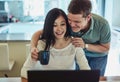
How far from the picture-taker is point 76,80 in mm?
1030

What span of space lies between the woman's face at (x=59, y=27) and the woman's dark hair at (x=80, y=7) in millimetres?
93

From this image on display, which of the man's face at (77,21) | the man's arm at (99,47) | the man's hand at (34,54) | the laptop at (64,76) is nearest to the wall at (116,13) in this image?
the man's arm at (99,47)

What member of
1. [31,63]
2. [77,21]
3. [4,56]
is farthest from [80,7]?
[4,56]

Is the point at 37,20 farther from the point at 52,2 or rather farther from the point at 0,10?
the point at 0,10

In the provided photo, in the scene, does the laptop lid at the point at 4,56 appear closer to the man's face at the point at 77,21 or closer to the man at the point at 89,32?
the man at the point at 89,32

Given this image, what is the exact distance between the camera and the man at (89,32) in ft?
4.78

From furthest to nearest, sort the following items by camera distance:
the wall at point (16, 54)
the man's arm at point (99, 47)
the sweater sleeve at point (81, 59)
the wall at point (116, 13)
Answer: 1. the wall at point (116, 13)
2. the wall at point (16, 54)
3. the man's arm at point (99, 47)
4. the sweater sleeve at point (81, 59)

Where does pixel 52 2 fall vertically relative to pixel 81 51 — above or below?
above

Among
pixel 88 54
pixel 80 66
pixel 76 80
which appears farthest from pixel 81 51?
pixel 76 80

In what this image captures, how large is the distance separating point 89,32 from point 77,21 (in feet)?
0.78

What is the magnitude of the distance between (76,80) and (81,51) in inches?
22.6

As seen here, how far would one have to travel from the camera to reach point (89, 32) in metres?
1.69

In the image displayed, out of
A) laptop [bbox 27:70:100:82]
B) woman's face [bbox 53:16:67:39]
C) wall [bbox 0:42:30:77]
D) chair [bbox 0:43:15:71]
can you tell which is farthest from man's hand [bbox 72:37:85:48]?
wall [bbox 0:42:30:77]

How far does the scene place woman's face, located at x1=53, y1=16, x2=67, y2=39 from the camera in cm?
149
